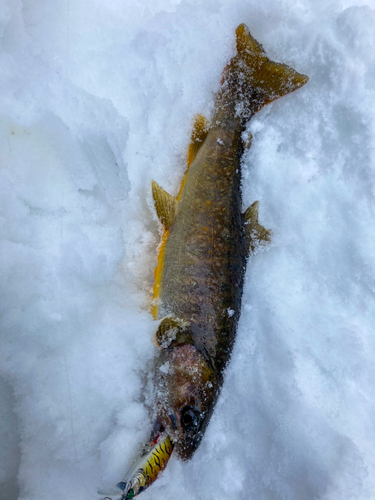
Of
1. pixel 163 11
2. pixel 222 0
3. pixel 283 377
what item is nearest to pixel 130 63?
pixel 163 11

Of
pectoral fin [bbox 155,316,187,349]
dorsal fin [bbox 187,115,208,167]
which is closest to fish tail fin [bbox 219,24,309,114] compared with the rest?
dorsal fin [bbox 187,115,208,167]

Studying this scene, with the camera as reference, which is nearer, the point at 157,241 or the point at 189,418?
the point at 189,418

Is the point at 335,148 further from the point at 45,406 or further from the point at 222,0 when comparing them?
the point at 45,406

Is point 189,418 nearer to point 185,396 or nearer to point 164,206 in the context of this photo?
point 185,396

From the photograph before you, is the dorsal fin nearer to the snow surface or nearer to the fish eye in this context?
the snow surface

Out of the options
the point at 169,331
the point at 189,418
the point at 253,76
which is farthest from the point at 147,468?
the point at 253,76

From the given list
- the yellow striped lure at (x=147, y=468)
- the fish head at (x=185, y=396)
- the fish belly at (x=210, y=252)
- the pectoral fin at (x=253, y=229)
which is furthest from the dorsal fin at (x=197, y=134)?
the yellow striped lure at (x=147, y=468)
